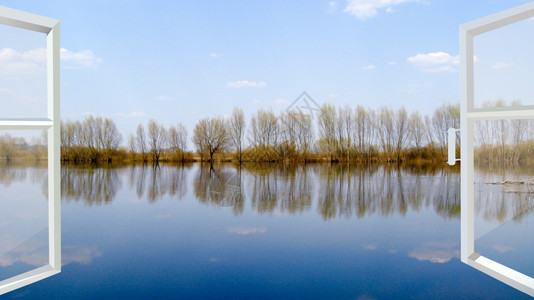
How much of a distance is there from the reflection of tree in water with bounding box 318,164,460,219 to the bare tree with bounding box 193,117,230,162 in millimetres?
6158

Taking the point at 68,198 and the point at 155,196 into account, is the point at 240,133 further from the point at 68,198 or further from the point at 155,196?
the point at 68,198

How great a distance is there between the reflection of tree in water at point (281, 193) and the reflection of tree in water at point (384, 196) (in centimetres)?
38

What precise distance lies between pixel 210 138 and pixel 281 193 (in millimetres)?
8235

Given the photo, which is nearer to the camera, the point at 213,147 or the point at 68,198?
the point at 68,198

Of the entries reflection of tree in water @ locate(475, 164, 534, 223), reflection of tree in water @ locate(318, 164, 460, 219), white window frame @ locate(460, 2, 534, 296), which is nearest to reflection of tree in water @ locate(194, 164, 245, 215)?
reflection of tree in water @ locate(318, 164, 460, 219)

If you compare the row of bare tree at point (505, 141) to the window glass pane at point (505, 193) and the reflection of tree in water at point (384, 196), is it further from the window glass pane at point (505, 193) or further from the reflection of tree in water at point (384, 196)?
the reflection of tree in water at point (384, 196)

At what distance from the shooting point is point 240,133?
48.8 feet

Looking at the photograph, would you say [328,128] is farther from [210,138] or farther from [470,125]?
[470,125]

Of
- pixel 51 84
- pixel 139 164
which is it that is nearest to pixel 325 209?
pixel 51 84

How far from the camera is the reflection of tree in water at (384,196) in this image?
6.18m

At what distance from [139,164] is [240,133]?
4.98m

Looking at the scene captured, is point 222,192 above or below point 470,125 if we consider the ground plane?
below

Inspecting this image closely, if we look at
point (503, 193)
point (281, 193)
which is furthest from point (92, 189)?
point (503, 193)

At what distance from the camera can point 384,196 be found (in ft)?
24.9
